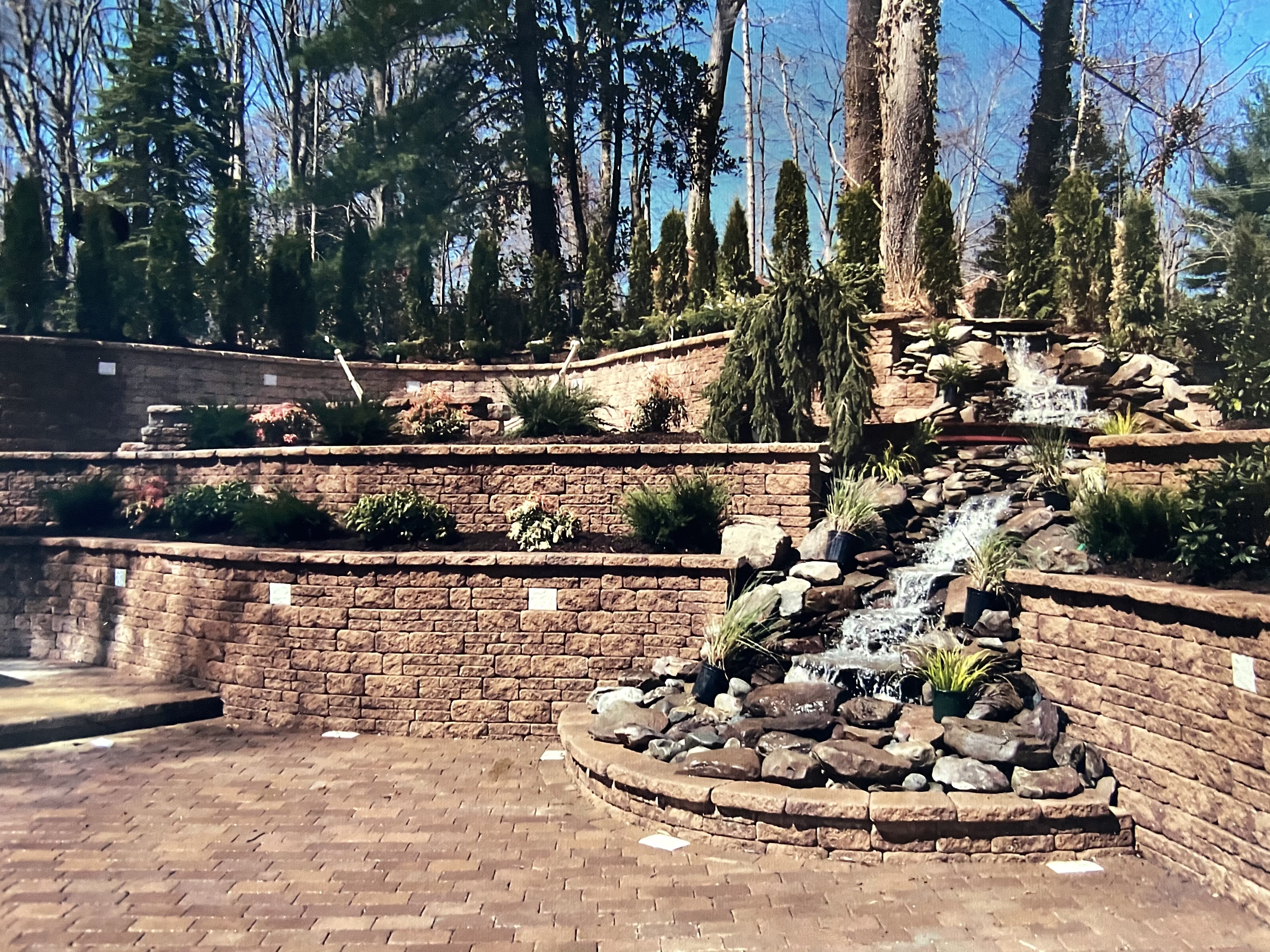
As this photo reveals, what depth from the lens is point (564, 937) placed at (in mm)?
3896

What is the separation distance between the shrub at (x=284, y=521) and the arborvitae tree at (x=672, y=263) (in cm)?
774

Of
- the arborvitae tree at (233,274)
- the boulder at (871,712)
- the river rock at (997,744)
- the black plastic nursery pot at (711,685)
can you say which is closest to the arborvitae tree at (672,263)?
the arborvitae tree at (233,274)

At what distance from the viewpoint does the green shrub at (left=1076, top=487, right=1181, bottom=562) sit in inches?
217

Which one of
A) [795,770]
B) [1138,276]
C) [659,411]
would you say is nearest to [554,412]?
[659,411]

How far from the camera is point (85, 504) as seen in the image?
10773 mm

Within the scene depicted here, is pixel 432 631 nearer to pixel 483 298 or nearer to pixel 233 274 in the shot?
pixel 483 298

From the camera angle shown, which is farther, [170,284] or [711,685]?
[170,284]

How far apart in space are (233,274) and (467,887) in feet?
46.4

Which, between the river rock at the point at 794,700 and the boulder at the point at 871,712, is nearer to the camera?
the boulder at the point at 871,712

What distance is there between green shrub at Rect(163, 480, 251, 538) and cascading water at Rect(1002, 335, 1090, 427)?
335 inches

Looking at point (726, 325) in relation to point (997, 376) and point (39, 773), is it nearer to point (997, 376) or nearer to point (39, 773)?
point (997, 376)

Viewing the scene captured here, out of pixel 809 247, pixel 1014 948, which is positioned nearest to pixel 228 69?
pixel 809 247

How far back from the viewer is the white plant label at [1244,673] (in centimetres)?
415

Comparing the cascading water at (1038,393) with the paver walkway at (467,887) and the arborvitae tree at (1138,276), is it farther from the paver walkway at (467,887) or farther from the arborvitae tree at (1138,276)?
the paver walkway at (467,887)
